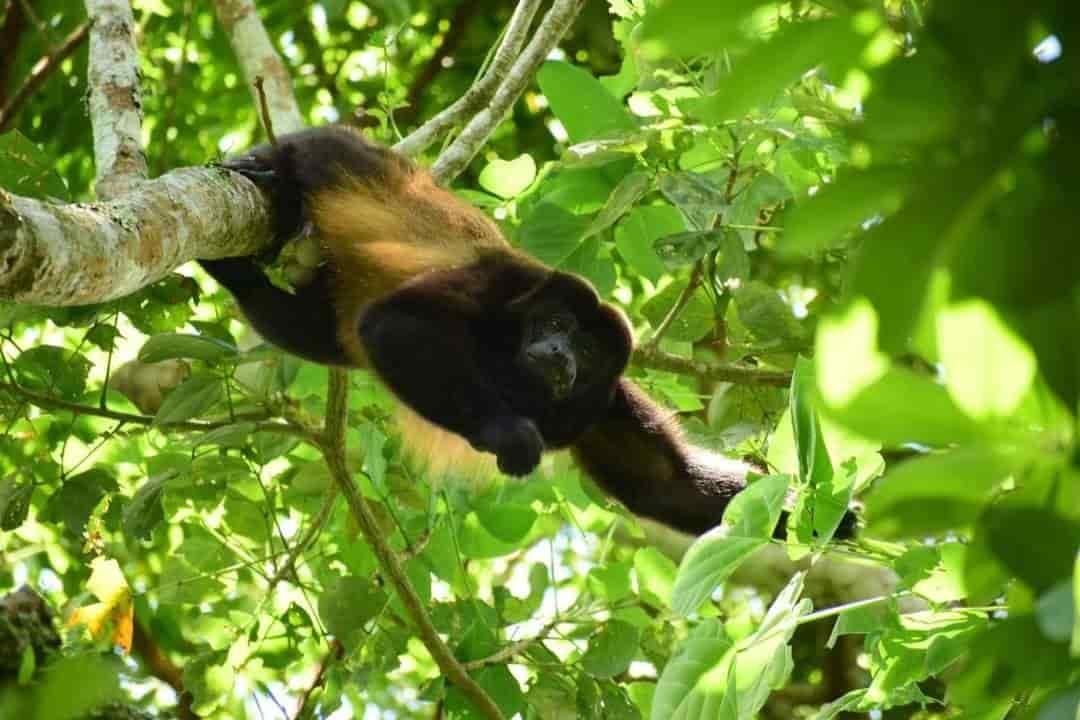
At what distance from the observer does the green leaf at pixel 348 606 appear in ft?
12.7

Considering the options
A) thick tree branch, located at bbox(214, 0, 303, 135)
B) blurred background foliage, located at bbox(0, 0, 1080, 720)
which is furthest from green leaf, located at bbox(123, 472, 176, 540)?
thick tree branch, located at bbox(214, 0, 303, 135)

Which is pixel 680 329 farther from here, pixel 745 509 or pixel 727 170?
pixel 745 509

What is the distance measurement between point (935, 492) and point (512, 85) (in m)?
3.34

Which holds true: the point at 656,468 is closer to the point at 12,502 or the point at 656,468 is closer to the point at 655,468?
the point at 655,468

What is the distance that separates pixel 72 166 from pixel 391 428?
3122 millimetres

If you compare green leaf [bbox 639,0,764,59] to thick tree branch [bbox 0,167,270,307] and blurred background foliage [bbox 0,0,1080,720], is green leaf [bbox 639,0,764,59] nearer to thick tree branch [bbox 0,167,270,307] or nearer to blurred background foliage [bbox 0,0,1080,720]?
blurred background foliage [bbox 0,0,1080,720]

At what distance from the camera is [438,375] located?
151 inches

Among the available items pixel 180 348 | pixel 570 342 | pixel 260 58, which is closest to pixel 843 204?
pixel 180 348

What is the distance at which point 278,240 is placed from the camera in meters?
3.89

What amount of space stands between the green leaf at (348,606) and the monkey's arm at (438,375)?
542 mm

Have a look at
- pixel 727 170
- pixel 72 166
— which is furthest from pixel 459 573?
pixel 72 166

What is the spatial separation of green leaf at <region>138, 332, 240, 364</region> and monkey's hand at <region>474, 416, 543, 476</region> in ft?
2.51

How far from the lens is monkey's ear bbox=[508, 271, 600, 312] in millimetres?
4258

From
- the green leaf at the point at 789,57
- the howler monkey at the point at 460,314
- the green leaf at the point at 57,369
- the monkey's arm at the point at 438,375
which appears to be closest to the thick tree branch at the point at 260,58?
the howler monkey at the point at 460,314
